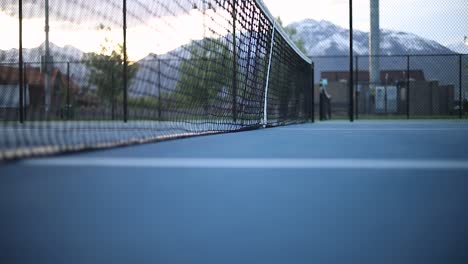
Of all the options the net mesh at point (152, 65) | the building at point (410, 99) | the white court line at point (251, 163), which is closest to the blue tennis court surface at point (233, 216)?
the white court line at point (251, 163)

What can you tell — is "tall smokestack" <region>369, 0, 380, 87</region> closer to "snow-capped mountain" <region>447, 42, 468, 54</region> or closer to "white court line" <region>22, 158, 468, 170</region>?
"snow-capped mountain" <region>447, 42, 468, 54</region>

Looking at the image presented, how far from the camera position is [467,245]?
72 centimetres

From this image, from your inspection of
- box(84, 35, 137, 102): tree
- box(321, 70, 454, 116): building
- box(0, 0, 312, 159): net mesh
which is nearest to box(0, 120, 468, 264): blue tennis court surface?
box(0, 0, 312, 159): net mesh

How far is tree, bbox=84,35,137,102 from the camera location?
552 cm

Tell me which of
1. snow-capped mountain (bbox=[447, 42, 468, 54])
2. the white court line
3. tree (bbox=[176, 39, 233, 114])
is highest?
snow-capped mountain (bbox=[447, 42, 468, 54])

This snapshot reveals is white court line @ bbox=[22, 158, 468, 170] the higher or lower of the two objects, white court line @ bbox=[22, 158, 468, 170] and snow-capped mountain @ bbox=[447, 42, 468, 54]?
the lower

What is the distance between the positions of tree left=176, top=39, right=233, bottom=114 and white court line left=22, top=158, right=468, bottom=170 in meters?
2.35

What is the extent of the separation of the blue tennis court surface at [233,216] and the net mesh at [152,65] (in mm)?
729

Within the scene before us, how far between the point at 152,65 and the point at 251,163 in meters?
4.10

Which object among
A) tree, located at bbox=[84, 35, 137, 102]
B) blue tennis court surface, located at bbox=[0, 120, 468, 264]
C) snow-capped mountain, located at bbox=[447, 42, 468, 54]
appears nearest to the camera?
blue tennis court surface, located at bbox=[0, 120, 468, 264]

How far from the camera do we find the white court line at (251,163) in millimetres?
1622

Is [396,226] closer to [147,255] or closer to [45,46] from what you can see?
[147,255]

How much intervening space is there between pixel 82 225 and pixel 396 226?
18.9 inches

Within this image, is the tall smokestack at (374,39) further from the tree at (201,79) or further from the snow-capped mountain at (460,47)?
the tree at (201,79)
